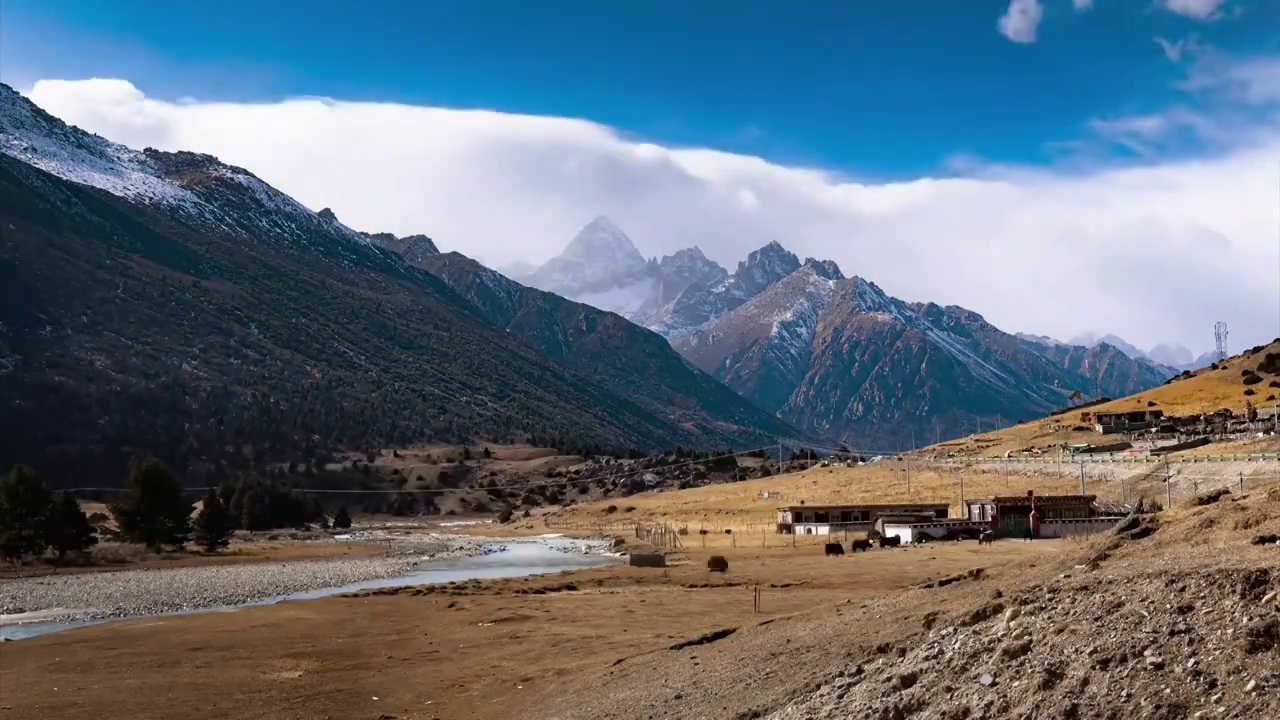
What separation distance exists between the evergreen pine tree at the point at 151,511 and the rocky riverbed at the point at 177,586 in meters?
15.0

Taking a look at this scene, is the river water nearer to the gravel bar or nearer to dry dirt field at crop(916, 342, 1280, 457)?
the gravel bar

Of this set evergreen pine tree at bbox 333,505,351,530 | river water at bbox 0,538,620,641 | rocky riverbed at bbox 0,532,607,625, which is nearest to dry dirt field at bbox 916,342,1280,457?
river water at bbox 0,538,620,641

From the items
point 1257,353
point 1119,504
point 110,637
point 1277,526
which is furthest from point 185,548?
point 1257,353

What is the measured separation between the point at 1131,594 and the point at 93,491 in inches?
8388

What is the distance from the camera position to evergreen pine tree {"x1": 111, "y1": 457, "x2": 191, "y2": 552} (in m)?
102

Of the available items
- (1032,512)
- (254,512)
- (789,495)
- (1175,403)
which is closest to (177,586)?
(1032,512)

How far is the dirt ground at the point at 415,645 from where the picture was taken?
29.7m

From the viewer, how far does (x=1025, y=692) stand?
14641 millimetres

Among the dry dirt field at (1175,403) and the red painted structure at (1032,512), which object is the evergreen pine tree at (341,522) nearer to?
the dry dirt field at (1175,403)

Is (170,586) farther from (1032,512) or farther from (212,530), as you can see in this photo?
(1032,512)

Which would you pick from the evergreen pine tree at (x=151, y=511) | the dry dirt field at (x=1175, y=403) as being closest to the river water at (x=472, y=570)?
the evergreen pine tree at (x=151, y=511)

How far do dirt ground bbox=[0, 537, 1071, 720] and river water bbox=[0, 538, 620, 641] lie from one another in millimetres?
3783

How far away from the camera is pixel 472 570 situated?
8512 cm

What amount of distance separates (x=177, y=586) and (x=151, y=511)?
3709 centimetres
